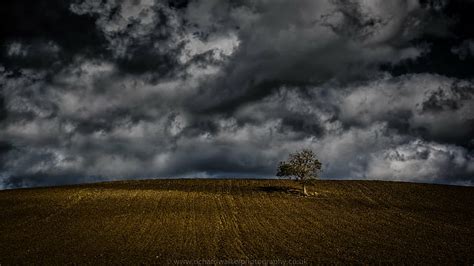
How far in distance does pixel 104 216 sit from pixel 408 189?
56.3 metres

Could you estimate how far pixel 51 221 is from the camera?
48.9m

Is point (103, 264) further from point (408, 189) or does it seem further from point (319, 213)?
point (408, 189)

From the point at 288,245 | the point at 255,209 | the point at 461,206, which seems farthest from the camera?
the point at 461,206

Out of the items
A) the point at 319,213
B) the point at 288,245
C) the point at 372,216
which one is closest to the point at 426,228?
the point at 372,216

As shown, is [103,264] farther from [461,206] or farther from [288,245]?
[461,206]

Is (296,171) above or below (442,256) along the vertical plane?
above

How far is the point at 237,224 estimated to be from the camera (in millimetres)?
46156

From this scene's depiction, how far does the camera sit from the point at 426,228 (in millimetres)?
45125

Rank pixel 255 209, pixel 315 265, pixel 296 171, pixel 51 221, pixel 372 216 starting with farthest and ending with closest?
pixel 296 171, pixel 255 209, pixel 372 216, pixel 51 221, pixel 315 265

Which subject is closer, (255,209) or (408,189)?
(255,209)

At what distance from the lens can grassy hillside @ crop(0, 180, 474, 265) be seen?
3256 centimetres

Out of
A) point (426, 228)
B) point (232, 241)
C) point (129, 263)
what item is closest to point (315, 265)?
point (232, 241)

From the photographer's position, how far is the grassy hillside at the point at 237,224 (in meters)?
32.6

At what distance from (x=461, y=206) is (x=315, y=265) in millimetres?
46410
